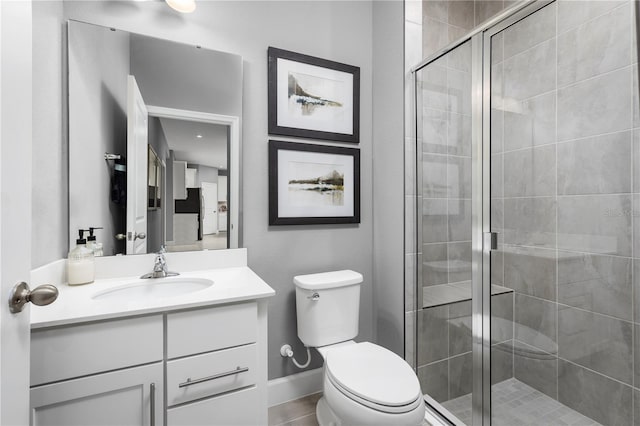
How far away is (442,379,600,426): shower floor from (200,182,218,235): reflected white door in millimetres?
1505

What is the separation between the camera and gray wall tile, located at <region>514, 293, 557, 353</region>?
49.1 inches

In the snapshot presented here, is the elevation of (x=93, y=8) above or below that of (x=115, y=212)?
above

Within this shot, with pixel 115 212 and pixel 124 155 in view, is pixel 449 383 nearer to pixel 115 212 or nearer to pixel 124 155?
pixel 115 212

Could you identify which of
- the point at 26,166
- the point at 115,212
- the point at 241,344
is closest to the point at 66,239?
the point at 115,212

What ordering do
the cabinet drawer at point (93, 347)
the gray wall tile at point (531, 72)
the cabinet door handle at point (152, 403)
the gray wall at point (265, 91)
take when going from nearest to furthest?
the cabinet drawer at point (93, 347)
the cabinet door handle at point (152, 403)
the gray wall tile at point (531, 72)
the gray wall at point (265, 91)

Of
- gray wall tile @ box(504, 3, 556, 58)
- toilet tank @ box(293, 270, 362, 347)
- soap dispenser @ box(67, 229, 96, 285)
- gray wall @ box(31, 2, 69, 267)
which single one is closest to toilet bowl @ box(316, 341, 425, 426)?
toilet tank @ box(293, 270, 362, 347)

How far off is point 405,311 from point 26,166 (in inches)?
66.2

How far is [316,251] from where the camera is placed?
1.84m

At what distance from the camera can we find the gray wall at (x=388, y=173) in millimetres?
1772

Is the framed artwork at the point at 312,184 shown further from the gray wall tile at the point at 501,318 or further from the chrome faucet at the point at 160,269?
the gray wall tile at the point at 501,318

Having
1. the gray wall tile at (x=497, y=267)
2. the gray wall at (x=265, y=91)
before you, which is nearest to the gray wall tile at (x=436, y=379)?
the gray wall at (x=265, y=91)

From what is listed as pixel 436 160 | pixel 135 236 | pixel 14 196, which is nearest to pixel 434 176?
pixel 436 160

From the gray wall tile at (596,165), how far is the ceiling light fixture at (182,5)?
5.59 feet

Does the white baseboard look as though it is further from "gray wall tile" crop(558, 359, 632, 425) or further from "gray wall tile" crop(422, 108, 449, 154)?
"gray wall tile" crop(422, 108, 449, 154)
